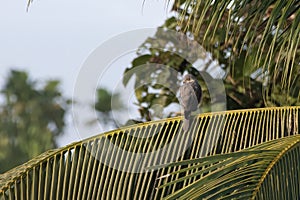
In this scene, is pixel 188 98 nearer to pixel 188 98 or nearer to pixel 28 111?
pixel 188 98

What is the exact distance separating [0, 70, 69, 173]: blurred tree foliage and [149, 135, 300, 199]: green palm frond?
3067 centimetres

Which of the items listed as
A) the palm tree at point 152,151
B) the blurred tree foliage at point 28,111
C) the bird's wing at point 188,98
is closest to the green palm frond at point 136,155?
the palm tree at point 152,151

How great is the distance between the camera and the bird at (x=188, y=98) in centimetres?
404

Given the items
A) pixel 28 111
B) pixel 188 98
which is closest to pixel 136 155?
pixel 188 98

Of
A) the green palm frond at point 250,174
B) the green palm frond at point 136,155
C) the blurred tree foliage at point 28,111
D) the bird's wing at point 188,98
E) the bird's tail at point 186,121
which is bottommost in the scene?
the green palm frond at point 250,174

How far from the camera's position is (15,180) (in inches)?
147

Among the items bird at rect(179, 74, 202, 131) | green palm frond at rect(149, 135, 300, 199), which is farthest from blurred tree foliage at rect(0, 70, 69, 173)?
green palm frond at rect(149, 135, 300, 199)

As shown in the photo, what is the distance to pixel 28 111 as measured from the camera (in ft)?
121

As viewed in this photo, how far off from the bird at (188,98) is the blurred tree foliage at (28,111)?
2918 cm

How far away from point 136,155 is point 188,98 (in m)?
0.66

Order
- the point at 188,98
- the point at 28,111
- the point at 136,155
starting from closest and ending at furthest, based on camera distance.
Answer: the point at 136,155
the point at 188,98
the point at 28,111

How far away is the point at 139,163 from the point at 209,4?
942mm

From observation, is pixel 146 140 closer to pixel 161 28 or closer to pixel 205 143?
pixel 205 143

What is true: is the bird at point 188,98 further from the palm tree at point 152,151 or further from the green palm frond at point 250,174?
the green palm frond at point 250,174
